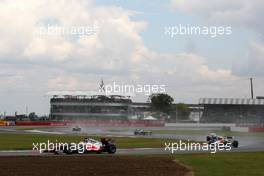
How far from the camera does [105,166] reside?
29359 millimetres

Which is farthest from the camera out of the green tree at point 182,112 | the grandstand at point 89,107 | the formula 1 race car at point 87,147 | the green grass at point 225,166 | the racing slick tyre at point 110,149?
the green tree at point 182,112

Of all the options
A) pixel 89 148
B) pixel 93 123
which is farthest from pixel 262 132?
pixel 89 148

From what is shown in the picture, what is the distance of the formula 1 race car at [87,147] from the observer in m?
40.2

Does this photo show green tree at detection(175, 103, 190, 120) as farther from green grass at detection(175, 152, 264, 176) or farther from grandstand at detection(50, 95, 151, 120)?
green grass at detection(175, 152, 264, 176)

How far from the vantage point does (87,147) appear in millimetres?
41094

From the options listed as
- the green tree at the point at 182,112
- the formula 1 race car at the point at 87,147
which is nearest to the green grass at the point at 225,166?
the formula 1 race car at the point at 87,147

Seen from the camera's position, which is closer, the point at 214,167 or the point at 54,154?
the point at 214,167

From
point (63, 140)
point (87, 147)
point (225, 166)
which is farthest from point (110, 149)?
point (63, 140)

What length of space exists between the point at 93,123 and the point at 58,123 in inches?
342

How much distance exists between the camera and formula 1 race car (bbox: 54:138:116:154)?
40156 mm

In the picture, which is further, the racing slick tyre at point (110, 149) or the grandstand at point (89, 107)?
the grandstand at point (89, 107)

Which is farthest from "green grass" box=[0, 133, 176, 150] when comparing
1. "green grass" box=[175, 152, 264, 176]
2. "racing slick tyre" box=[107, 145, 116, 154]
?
"green grass" box=[175, 152, 264, 176]

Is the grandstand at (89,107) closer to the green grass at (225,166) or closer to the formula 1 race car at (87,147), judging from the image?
the formula 1 race car at (87,147)

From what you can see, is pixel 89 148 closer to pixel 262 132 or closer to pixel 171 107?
pixel 262 132
